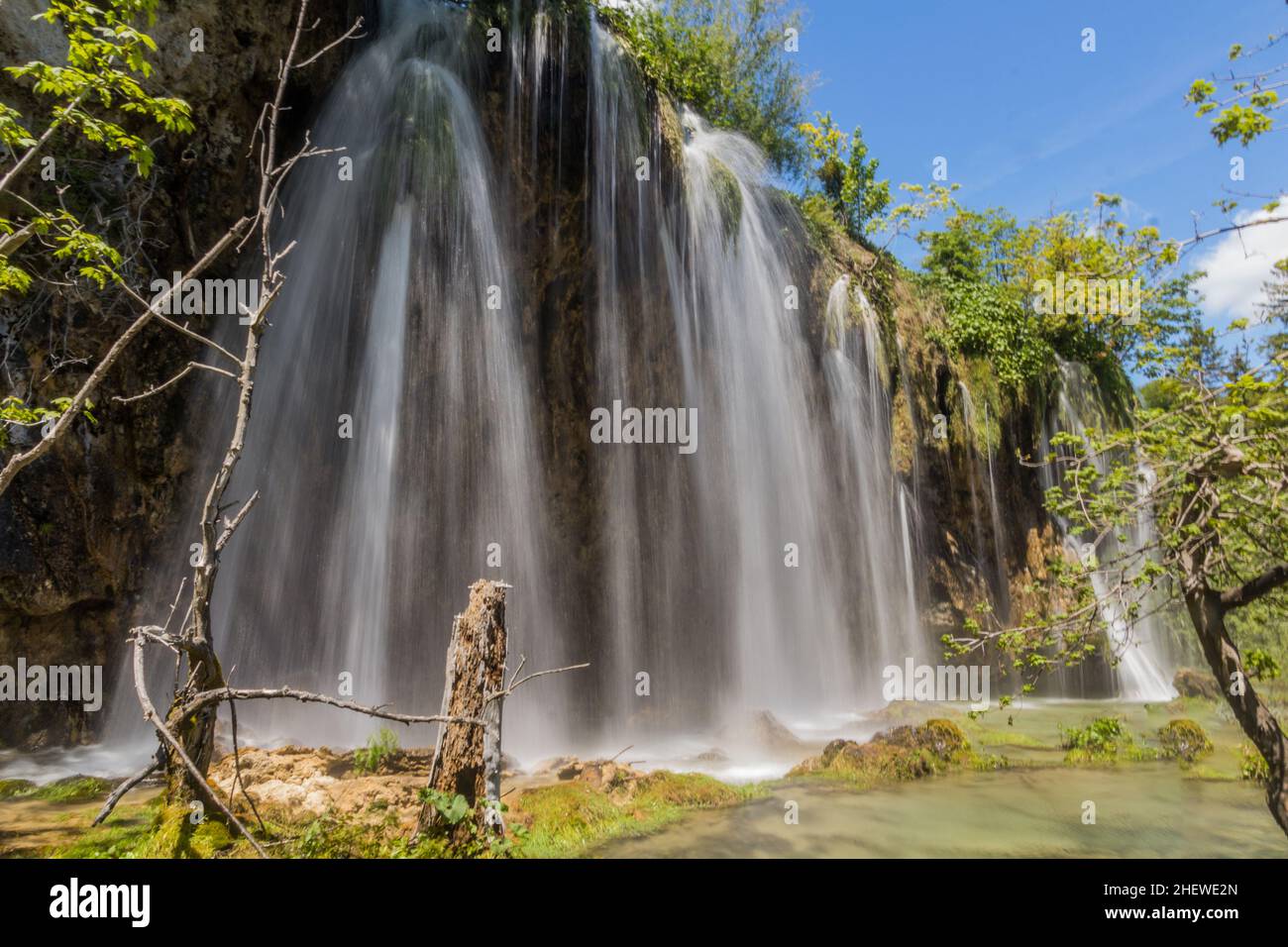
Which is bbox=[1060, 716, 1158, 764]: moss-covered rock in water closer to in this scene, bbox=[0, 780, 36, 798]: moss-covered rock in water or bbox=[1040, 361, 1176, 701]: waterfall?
bbox=[1040, 361, 1176, 701]: waterfall

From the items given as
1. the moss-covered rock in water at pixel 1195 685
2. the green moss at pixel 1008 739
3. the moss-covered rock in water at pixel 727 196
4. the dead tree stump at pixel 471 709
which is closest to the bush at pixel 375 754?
the dead tree stump at pixel 471 709

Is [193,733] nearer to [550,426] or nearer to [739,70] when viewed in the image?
[550,426]

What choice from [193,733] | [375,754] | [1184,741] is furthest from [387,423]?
[1184,741]

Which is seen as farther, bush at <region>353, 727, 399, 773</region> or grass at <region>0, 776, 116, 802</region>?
bush at <region>353, 727, 399, 773</region>

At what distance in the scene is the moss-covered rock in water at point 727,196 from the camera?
14609 mm

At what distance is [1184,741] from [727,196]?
12.0m

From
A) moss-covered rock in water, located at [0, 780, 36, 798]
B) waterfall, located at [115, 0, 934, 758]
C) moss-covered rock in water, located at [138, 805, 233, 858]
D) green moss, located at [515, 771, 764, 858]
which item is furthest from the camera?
waterfall, located at [115, 0, 934, 758]

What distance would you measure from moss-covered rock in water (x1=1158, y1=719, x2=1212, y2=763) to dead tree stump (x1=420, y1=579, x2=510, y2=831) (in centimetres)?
969

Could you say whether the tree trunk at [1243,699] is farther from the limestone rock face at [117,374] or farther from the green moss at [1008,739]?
the limestone rock face at [117,374]

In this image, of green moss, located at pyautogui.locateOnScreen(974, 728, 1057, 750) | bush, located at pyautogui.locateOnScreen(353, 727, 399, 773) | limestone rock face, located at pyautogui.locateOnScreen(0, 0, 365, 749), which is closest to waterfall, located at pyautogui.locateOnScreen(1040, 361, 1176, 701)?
green moss, located at pyautogui.locateOnScreen(974, 728, 1057, 750)

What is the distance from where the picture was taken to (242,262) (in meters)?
10.9

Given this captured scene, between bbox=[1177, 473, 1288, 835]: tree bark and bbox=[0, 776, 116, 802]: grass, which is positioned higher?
bbox=[1177, 473, 1288, 835]: tree bark

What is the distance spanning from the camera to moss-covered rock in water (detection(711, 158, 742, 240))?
14.6m

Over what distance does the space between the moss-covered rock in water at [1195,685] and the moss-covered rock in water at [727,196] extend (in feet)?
45.7
